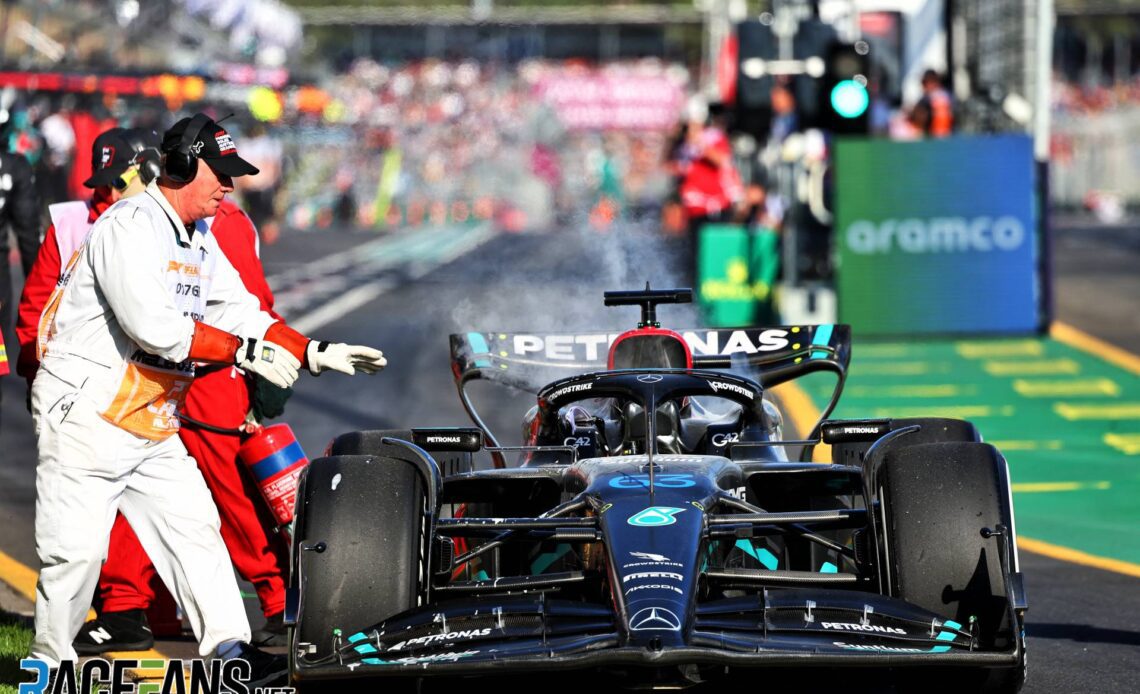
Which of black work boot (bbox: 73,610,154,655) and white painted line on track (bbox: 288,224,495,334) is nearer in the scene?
black work boot (bbox: 73,610,154,655)

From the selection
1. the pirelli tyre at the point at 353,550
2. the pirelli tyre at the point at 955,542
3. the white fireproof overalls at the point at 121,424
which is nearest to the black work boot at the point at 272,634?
the white fireproof overalls at the point at 121,424

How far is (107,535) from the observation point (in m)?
5.86

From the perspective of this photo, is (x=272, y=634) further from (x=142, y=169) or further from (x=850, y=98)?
(x=850, y=98)

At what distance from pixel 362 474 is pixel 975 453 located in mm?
1908

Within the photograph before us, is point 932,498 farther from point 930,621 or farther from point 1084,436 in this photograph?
point 1084,436

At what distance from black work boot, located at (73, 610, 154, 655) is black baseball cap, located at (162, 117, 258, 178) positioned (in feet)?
6.37

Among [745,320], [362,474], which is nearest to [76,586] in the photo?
[362,474]

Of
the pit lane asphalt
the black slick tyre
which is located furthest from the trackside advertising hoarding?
the black slick tyre

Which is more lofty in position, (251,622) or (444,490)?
(444,490)

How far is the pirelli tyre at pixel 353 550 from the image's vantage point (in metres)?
5.38

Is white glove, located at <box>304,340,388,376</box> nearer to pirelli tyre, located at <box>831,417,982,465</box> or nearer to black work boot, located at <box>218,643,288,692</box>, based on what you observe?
black work boot, located at <box>218,643,288,692</box>

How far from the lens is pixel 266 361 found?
19.5 feet

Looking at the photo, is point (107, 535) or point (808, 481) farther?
point (808, 481)

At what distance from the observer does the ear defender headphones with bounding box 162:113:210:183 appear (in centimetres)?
592
